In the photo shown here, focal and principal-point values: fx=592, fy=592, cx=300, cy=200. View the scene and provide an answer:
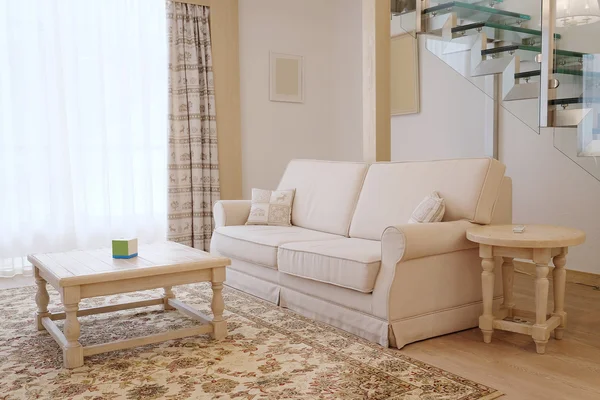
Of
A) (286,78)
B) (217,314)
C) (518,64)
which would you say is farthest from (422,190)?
(286,78)

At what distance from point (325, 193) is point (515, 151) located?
5.56 ft

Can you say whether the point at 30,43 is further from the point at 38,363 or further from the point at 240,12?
the point at 38,363

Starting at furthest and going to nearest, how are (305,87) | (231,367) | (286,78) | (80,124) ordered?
(305,87) → (286,78) → (80,124) → (231,367)

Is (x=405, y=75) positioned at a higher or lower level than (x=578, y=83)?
higher

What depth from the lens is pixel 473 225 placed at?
3.18m

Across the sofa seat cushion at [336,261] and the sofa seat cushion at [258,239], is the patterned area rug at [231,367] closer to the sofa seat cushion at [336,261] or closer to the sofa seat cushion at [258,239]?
the sofa seat cushion at [336,261]

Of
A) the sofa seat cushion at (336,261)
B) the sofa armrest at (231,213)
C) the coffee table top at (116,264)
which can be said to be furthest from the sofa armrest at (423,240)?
the sofa armrest at (231,213)

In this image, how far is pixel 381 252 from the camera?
116 inches

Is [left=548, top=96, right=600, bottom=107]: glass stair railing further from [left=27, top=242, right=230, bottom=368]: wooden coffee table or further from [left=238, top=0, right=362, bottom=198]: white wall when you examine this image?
[left=238, top=0, right=362, bottom=198]: white wall

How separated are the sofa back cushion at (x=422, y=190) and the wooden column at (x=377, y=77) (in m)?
0.53

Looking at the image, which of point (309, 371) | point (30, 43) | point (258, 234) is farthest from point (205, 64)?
point (309, 371)

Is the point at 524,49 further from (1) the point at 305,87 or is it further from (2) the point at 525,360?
(1) the point at 305,87

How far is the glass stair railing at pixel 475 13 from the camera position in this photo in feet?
12.6

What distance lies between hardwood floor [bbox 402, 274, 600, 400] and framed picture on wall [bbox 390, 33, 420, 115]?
112 inches
